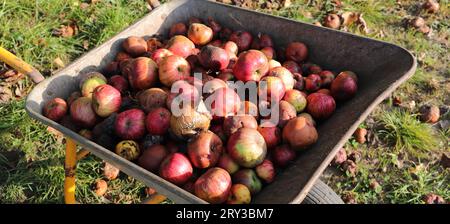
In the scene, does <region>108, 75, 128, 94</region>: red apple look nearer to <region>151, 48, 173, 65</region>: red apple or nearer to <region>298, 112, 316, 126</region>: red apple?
<region>151, 48, 173, 65</region>: red apple

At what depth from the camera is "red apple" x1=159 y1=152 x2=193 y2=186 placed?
6.73 feet

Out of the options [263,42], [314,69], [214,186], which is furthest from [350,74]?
[214,186]

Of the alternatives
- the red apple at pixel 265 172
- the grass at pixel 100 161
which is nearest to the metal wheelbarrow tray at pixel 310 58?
the red apple at pixel 265 172

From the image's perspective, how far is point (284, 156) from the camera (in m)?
2.22

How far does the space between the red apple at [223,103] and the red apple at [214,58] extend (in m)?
0.32

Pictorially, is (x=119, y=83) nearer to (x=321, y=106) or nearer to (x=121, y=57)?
(x=121, y=57)

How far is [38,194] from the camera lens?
3297mm

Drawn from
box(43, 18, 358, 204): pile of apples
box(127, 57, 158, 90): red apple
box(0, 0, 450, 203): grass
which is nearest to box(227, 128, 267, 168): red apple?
box(43, 18, 358, 204): pile of apples

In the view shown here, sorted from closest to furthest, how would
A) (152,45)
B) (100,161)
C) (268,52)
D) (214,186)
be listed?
(214,186) < (268,52) < (152,45) < (100,161)

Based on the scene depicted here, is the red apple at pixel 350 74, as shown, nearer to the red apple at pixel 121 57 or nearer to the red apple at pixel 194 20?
the red apple at pixel 194 20

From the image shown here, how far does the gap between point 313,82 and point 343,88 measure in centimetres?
19

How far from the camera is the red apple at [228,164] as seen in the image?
2209mm
